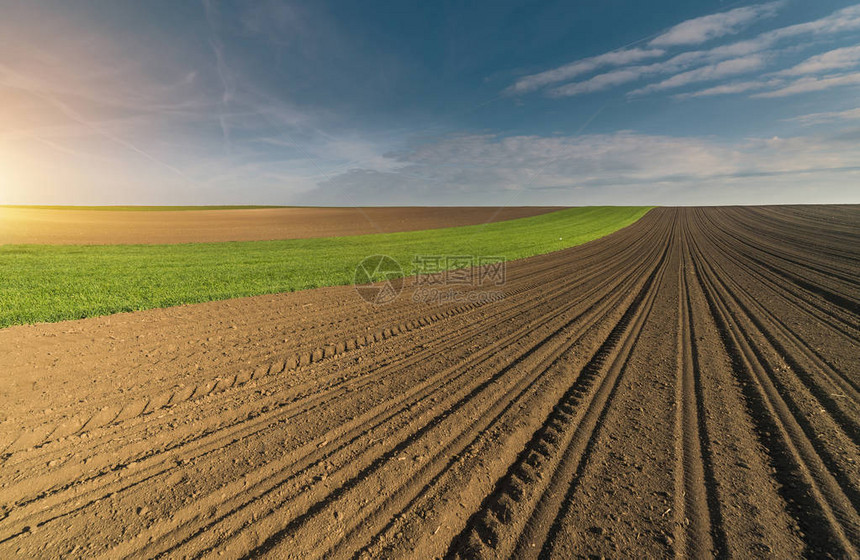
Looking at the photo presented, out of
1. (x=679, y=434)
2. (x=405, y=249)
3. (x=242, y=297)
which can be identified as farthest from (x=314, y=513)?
(x=405, y=249)

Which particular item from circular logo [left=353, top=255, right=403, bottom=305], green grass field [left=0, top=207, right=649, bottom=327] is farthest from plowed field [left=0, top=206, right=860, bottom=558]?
circular logo [left=353, top=255, right=403, bottom=305]

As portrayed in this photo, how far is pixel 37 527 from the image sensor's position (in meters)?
2.71

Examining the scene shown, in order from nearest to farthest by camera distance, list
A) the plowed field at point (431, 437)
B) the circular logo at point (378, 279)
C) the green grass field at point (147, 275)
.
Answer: the plowed field at point (431, 437), the green grass field at point (147, 275), the circular logo at point (378, 279)

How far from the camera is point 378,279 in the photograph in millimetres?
12797

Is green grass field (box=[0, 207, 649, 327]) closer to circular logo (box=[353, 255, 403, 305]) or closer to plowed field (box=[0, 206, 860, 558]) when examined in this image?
circular logo (box=[353, 255, 403, 305])

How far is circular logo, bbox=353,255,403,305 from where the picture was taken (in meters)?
10.2

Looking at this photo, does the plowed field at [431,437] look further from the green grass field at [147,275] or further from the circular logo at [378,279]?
the circular logo at [378,279]

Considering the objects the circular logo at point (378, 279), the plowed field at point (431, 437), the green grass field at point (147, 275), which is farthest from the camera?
the circular logo at point (378, 279)

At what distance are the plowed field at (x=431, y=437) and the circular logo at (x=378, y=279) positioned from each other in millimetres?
2544

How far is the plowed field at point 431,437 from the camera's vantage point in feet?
8.77

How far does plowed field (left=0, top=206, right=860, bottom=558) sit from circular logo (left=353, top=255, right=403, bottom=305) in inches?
100

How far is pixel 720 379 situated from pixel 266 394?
685 cm

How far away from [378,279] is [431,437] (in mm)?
9399

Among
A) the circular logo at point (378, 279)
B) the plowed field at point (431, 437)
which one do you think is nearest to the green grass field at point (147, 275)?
the circular logo at point (378, 279)
